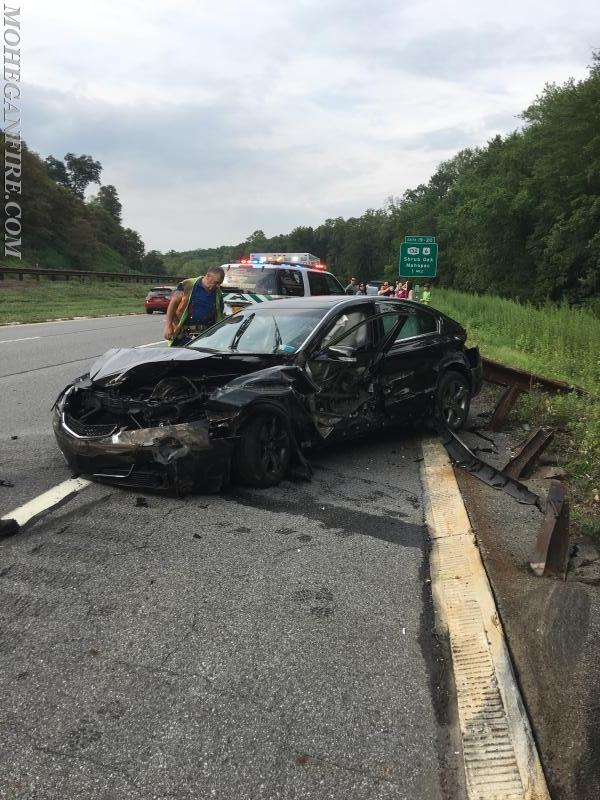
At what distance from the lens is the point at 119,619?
10.1 ft

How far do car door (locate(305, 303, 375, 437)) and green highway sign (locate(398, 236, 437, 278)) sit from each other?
18.4m

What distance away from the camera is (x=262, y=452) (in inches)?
196

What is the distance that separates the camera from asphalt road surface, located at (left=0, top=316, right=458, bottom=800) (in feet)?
7.19

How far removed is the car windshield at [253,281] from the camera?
43.0 feet

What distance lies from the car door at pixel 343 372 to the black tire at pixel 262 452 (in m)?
0.47

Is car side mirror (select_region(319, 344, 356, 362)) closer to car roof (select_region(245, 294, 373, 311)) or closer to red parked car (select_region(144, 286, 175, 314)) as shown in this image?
car roof (select_region(245, 294, 373, 311))

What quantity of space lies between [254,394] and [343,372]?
117 cm

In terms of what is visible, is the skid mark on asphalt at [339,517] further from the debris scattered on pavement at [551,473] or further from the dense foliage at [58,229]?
the dense foliage at [58,229]

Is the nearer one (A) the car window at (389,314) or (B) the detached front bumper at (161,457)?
(B) the detached front bumper at (161,457)

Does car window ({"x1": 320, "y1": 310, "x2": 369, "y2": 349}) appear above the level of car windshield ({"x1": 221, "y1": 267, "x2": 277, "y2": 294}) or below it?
below

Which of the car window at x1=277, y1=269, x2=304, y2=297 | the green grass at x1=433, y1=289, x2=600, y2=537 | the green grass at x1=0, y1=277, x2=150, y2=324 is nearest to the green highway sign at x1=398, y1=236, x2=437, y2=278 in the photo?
the green grass at x1=433, y1=289, x2=600, y2=537

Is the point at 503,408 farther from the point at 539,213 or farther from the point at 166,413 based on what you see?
the point at 539,213

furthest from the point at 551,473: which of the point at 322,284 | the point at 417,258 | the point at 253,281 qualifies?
the point at 417,258

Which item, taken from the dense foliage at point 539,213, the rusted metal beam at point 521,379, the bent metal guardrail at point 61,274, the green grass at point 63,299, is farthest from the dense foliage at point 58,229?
the rusted metal beam at point 521,379
